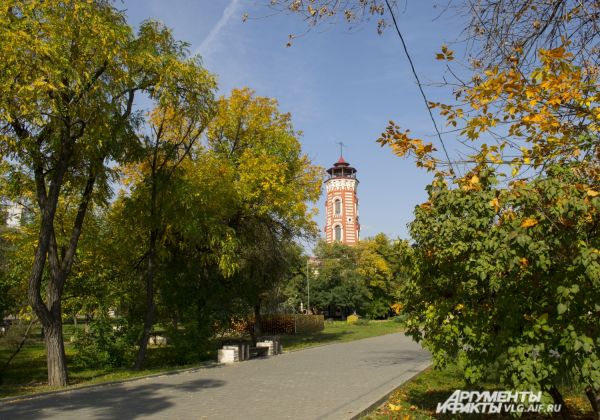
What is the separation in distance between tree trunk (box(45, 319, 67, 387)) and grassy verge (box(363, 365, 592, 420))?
7.66 meters

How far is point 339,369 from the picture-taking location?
14914 mm

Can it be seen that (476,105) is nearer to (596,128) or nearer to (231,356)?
(596,128)

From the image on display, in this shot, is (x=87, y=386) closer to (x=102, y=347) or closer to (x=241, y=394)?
(x=241, y=394)

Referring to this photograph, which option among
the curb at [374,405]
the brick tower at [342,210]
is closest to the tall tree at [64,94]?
the curb at [374,405]

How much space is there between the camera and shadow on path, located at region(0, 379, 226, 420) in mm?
8773

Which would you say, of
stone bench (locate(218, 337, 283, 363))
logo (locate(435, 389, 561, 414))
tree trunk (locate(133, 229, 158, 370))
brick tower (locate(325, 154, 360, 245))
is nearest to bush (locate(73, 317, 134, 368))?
tree trunk (locate(133, 229, 158, 370))

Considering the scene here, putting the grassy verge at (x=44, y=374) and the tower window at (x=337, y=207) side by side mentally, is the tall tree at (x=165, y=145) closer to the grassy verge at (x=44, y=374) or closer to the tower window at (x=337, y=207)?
the grassy verge at (x=44, y=374)

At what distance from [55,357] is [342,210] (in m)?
72.6

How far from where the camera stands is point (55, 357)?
1256 centimetres

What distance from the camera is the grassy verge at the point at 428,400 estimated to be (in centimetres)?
801

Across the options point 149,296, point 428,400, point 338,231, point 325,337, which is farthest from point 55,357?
point 338,231

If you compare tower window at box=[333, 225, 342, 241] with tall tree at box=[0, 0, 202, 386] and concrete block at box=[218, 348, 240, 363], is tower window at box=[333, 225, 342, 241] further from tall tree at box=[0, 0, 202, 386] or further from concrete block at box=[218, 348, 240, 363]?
tall tree at box=[0, 0, 202, 386]

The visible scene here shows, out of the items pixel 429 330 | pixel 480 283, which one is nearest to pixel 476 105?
pixel 480 283

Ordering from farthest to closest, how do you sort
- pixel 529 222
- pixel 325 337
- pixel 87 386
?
pixel 325 337 < pixel 87 386 < pixel 529 222
